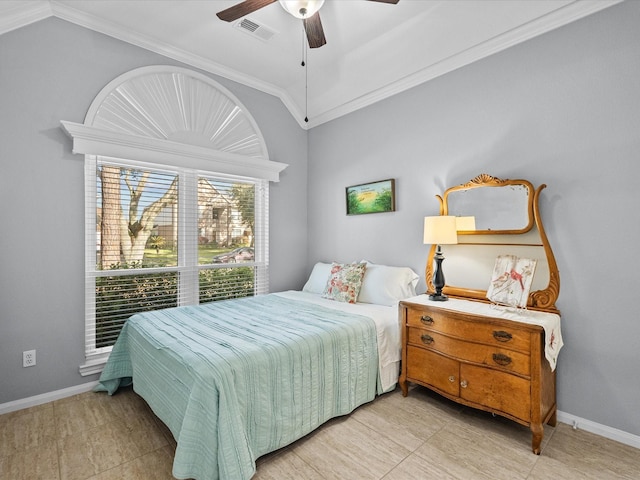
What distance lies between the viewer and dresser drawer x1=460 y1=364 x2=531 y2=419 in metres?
1.93

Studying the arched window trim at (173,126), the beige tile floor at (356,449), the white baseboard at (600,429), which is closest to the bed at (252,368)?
the beige tile floor at (356,449)

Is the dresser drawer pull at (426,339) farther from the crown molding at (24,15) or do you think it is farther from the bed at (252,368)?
the crown molding at (24,15)

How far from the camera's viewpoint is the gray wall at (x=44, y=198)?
2371mm

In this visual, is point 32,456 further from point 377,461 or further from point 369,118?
point 369,118

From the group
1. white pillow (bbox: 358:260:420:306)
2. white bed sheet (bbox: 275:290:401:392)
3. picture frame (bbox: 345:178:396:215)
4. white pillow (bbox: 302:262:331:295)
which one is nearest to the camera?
white bed sheet (bbox: 275:290:401:392)

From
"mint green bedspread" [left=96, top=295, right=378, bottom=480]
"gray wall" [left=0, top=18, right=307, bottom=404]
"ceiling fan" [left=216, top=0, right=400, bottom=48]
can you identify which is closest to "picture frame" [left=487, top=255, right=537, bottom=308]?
"mint green bedspread" [left=96, top=295, right=378, bottom=480]

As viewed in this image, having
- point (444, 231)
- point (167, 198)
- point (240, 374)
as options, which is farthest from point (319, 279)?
point (240, 374)

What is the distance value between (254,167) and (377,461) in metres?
3.00

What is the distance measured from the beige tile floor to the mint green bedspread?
0.16 meters

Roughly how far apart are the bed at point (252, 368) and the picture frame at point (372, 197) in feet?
2.48

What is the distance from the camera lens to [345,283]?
10.3ft

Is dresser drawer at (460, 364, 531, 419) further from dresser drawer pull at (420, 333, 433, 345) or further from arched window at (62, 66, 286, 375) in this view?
arched window at (62, 66, 286, 375)

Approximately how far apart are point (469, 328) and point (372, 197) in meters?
1.76

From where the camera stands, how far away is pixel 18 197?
2.40 metres
